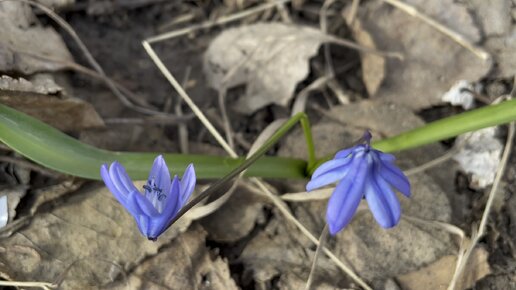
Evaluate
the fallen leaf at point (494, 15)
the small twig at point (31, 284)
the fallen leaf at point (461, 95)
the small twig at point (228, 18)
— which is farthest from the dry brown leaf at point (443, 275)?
the small twig at point (228, 18)

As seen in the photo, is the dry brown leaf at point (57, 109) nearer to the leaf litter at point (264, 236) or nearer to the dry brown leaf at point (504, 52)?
the leaf litter at point (264, 236)

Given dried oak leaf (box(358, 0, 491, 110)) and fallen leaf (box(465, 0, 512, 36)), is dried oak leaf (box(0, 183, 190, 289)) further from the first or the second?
fallen leaf (box(465, 0, 512, 36))

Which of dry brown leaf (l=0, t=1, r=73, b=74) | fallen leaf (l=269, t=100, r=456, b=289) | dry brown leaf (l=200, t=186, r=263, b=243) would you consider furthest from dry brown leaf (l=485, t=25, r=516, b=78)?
dry brown leaf (l=0, t=1, r=73, b=74)

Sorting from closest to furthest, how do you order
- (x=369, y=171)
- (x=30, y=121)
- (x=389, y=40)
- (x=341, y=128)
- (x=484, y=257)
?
(x=369, y=171) < (x=30, y=121) < (x=484, y=257) < (x=341, y=128) < (x=389, y=40)

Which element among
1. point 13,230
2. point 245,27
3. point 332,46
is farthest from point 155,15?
point 13,230

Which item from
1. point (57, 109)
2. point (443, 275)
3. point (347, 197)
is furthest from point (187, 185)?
point (443, 275)

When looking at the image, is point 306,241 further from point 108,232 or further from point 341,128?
point 108,232
